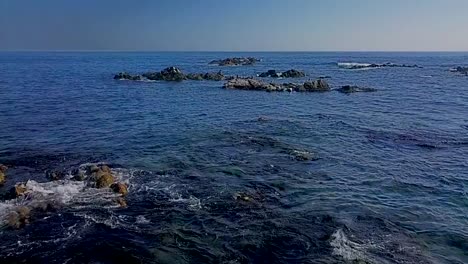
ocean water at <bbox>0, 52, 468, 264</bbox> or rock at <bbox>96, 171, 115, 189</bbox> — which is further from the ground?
rock at <bbox>96, 171, 115, 189</bbox>

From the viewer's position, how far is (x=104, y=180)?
22.8m

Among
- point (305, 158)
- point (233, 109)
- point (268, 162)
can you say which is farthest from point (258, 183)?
point (233, 109)

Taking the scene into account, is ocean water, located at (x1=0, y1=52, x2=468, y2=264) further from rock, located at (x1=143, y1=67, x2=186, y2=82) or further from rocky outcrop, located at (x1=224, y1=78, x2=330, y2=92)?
rock, located at (x1=143, y1=67, x2=186, y2=82)

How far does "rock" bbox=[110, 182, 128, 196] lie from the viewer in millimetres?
21891

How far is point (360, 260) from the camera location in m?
15.4

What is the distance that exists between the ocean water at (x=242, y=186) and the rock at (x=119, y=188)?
491 millimetres

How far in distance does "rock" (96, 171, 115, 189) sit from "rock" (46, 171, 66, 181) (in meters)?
2.60

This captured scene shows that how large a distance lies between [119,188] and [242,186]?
6817mm

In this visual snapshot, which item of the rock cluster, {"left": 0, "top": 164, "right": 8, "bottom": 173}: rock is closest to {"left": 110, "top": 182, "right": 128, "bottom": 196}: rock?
{"left": 0, "top": 164, "right": 8, "bottom": 173}: rock

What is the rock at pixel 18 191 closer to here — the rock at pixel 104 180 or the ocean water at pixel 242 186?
the ocean water at pixel 242 186

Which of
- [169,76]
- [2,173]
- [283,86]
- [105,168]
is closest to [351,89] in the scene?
[283,86]

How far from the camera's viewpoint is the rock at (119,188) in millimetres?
21891

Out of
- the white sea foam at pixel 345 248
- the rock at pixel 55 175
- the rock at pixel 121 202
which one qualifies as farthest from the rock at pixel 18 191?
the white sea foam at pixel 345 248

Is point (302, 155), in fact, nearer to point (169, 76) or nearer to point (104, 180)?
point (104, 180)
